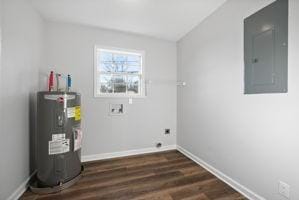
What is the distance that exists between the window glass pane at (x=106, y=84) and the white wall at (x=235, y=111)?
57.7 inches

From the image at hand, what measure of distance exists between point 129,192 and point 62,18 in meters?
2.73

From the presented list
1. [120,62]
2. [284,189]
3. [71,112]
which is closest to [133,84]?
[120,62]

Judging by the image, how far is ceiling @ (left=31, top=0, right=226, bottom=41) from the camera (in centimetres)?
192

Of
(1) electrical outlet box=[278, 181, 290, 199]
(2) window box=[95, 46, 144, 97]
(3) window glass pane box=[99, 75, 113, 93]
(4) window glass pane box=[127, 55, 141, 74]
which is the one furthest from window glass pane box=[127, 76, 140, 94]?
(1) electrical outlet box=[278, 181, 290, 199]

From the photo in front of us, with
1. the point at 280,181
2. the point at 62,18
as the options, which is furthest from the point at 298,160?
the point at 62,18

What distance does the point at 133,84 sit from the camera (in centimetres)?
290

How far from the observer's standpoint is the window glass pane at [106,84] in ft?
8.80

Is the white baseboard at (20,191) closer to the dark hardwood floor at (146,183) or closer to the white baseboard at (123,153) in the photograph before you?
the dark hardwood floor at (146,183)

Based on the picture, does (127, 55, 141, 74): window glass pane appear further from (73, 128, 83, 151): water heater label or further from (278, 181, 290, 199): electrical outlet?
(278, 181, 290, 199): electrical outlet

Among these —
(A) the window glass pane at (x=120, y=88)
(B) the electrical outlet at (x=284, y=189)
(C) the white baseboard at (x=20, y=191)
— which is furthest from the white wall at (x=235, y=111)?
(C) the white baseboard at (x=20, y=191)

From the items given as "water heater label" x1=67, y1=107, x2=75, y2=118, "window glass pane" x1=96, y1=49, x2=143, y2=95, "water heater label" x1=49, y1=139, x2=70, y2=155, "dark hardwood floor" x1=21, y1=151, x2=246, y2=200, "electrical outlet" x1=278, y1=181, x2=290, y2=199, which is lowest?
"dark hardwood floor" x1=21, y1=151, x2=246, y2=200

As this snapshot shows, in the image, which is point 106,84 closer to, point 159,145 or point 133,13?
point 133,13

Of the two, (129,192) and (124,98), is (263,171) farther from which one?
(124,98)

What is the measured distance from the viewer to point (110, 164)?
2410 millimetres
